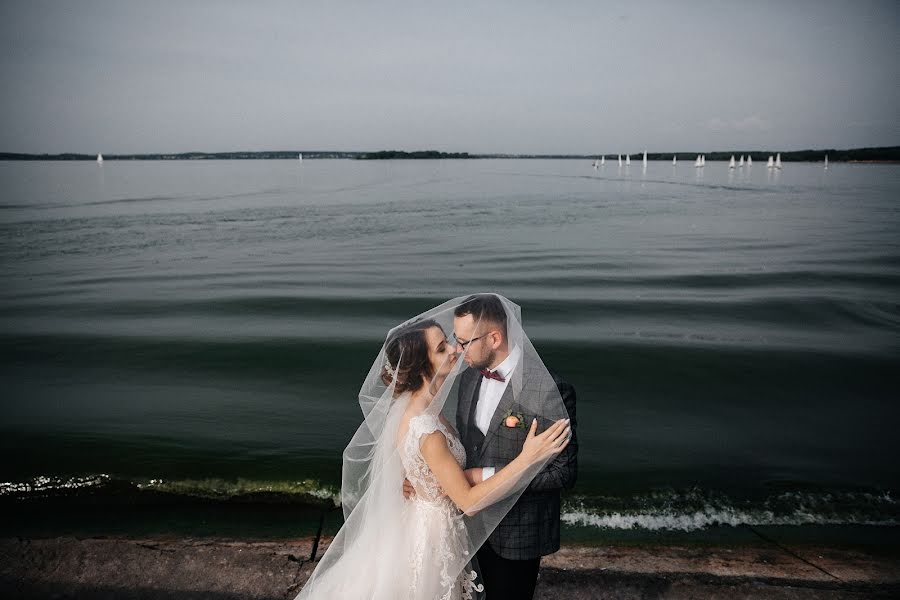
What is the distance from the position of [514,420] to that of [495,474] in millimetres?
260

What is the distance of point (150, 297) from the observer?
15.2 metres

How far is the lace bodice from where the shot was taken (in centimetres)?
285

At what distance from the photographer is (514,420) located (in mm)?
2822

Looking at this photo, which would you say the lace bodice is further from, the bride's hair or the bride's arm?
the bride's hair

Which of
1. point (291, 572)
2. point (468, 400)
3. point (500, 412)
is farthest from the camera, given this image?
point (291, 572)

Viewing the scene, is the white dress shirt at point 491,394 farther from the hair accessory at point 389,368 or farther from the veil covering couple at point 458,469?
the hair accessory at point 389,368

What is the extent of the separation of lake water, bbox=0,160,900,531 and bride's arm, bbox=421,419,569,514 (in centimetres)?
335

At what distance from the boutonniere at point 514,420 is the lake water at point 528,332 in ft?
11.0

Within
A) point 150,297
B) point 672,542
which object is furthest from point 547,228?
point 672,542

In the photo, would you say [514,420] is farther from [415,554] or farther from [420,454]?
[415,554]

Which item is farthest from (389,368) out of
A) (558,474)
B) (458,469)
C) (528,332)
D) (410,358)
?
(528,332)

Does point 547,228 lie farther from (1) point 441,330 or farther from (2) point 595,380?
(1) point 441,330

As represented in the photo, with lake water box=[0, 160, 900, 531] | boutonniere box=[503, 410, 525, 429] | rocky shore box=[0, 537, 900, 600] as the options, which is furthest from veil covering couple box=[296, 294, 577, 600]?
lake water box=[0, 160, 900, 531]

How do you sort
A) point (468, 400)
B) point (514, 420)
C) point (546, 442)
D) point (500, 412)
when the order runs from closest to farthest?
point (546, 442), point (514, 420), point (500, 412), point (468, 400)
